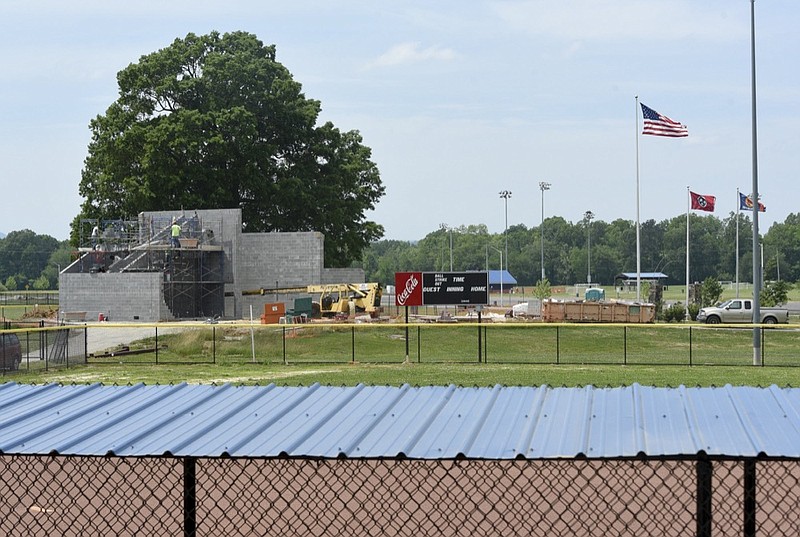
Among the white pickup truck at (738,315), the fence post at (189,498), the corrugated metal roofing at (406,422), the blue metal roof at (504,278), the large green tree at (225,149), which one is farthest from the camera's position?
the blue metal roof at (504,278)

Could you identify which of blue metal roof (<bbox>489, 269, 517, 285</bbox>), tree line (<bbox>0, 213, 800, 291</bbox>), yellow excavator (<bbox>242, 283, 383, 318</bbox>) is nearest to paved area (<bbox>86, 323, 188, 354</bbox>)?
yellow excavator (<bbox>242, 283, 383, 318</bbox>)

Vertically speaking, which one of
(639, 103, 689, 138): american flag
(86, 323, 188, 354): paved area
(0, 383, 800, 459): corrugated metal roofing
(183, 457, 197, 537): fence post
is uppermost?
(639, 103, 689, 138): american flag

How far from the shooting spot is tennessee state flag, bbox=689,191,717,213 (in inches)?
2436

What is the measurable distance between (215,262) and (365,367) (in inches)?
1375

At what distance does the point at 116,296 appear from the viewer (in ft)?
193

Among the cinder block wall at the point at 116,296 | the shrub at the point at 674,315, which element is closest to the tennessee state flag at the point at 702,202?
the shrub at the point at 674,315

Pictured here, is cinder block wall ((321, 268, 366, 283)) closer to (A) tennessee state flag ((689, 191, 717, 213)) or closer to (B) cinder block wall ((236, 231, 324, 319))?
(B) cinder block wall ((236, 231, 324, 319))

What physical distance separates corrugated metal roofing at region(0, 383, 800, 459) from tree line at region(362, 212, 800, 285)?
495 ft

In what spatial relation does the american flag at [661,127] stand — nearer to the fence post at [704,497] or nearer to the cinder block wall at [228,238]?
the cinder block wall at [228,238]

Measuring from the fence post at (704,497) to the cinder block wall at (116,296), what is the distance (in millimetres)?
55183

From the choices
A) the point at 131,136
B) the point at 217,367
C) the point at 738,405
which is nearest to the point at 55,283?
the point at 131,136

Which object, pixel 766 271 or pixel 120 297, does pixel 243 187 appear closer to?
pixel 120 297

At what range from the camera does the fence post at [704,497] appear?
4.89m

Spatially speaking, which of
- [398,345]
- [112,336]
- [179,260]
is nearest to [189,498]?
[398,345]
